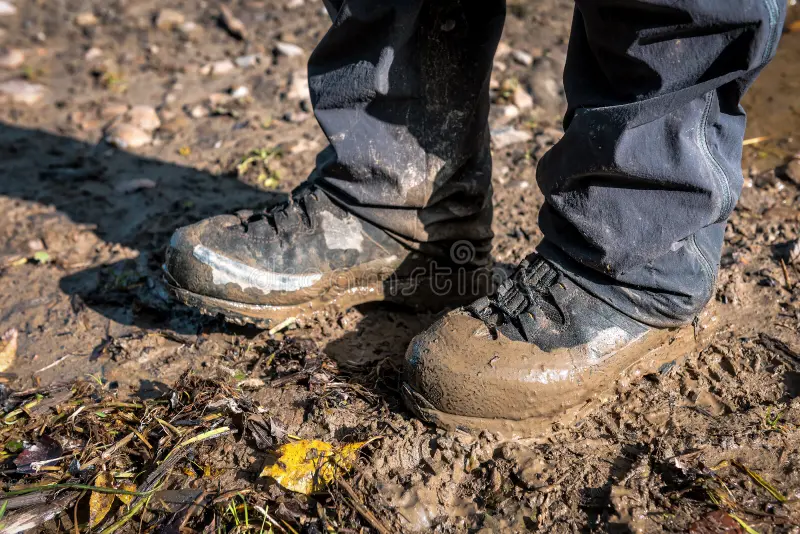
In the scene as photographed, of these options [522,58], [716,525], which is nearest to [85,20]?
[522,58]

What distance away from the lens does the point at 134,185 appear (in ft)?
9.62

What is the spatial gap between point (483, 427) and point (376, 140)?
2.89 feet

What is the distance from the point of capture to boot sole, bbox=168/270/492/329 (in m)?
1.98

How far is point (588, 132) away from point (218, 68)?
2840mm

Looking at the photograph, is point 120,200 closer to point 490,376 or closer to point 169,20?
point 169,20

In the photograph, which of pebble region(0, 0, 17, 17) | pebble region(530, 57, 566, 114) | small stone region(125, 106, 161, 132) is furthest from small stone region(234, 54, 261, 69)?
pebble region(0, 0, 17, 17)

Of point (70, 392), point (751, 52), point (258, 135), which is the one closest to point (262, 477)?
point (70, 392)

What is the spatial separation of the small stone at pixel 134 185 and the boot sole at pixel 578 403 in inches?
70.9

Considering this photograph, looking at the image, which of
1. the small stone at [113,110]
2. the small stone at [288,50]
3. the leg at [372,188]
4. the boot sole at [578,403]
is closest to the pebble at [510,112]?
the leg at [372,188]

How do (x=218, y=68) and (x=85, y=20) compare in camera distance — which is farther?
(x=85, y=20)

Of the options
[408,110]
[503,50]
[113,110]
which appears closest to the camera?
[408,110]

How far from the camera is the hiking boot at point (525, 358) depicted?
5.20ft

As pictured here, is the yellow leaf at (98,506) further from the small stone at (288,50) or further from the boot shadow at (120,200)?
the small stone at (288,50)

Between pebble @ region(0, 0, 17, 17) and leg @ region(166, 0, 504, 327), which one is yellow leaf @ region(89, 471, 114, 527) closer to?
leg @ region(166, 0, 504, 327)
